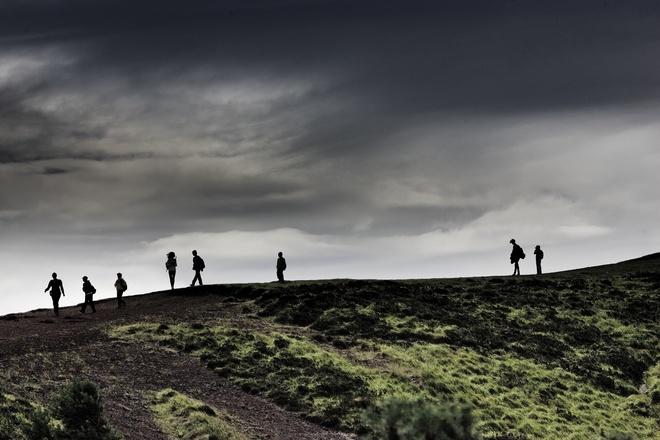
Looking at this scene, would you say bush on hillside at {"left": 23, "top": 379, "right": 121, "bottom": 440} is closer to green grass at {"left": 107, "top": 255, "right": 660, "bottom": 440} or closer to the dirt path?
the dirt path

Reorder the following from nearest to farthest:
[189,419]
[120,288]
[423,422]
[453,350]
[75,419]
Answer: [423,422] < [75,419] < [189,419] < [453,350] < [120,288]

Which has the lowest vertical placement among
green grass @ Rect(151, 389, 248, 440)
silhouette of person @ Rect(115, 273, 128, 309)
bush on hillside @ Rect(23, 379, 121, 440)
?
green grass @ Rect(151, 389, 248, 440)

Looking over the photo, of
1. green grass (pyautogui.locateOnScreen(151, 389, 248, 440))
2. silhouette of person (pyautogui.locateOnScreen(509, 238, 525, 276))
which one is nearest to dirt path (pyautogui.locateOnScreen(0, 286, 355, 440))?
green grass (pyautogui.locateOnScreen(151, 389, 248, 440))

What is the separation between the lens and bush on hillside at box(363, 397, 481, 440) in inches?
559

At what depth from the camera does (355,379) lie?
95.2 ft

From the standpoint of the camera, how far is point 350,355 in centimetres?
3253

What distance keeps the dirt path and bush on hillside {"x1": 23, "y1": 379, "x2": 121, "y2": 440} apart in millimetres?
1880

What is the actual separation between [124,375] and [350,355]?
10881mm

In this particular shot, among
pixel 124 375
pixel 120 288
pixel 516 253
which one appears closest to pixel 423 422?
pixel 124 375

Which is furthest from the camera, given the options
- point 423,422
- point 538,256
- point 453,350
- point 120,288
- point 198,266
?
point 538,256

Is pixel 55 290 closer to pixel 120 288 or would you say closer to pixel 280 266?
pixel 120 288

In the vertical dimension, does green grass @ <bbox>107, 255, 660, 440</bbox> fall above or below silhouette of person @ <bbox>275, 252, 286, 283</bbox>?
Answer: below

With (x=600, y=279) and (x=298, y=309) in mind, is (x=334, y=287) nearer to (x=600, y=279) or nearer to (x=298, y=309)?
(x=298, y=309)

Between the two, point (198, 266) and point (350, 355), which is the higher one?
point (198, 266)
